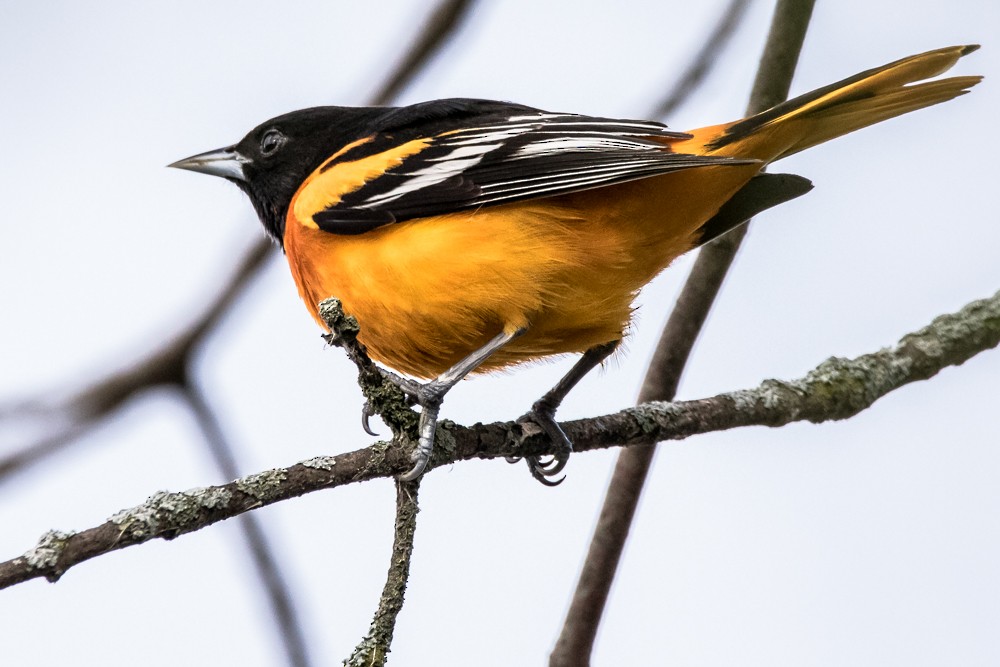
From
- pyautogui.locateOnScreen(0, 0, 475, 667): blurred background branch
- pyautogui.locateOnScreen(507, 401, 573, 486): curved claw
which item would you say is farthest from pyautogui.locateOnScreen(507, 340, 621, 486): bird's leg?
pyautogui.locateOnScreen(0, 0, 475, 667): blurred background branch

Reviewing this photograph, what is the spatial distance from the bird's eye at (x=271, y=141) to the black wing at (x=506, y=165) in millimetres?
982

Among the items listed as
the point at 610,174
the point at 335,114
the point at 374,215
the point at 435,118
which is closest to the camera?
the point at 610,174

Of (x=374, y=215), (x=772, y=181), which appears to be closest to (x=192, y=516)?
(x=374, y=215)

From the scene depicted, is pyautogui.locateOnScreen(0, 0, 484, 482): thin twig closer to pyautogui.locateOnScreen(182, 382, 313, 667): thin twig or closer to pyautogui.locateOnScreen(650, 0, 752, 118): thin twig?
pyautogui.locateOnScreen(182, 382, 313, 667): thin twig

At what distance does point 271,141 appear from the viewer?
5.04 meters

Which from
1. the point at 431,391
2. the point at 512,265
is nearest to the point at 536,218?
the point at 512,265

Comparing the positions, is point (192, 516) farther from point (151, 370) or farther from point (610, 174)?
point (610, 174)

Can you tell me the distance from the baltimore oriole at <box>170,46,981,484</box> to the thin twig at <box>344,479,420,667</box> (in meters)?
0.71

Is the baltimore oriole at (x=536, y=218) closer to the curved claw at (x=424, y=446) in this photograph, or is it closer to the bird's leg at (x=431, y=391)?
the bird's leg at (x=431, y=391)

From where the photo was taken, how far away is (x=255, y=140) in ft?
16.6

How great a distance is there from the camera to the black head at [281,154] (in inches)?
194

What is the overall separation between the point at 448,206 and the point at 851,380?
1.64 meters

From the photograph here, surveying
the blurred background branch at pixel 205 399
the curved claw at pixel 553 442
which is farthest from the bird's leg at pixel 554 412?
the blurred background branch at pixel 205 399

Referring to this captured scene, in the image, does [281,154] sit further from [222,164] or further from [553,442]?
[553,442]
